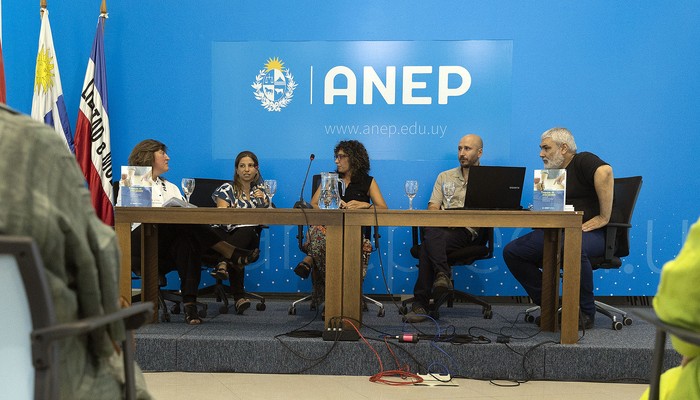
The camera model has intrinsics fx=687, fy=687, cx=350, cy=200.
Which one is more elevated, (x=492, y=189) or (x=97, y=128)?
(x=97, y=128)

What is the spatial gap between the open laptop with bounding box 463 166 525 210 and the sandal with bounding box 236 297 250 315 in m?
1.52

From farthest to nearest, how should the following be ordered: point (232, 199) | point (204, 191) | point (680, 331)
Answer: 1. point (204, 191)
2. point (232, 199)
3. point (680, 331)

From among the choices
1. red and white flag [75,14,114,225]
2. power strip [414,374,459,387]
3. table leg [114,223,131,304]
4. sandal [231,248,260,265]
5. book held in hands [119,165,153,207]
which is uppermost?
red and white flag [75,14,114,225]

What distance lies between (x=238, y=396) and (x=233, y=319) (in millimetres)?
1196

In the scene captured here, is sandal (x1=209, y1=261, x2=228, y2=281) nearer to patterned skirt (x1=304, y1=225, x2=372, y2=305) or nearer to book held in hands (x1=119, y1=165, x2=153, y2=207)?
patterned skirt (x1=304, y1=225, x2=372, y2=305)

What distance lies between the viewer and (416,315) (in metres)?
4.05

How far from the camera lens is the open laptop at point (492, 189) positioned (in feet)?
12.4

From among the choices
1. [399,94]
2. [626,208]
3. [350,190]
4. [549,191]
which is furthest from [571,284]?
[399,94]

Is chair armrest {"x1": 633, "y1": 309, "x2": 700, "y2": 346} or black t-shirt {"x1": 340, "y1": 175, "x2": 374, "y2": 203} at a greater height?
black t-shirt {"x1": 340, "y1": 175, "x2": 374, "y2": 203}

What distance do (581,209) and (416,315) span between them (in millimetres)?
1137

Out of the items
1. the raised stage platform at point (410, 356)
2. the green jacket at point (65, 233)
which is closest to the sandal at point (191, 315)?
the raised stage platform at point (410, 356)

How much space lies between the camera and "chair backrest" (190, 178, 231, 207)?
4.77 metres

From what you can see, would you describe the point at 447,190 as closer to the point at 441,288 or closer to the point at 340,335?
the point at 441,288

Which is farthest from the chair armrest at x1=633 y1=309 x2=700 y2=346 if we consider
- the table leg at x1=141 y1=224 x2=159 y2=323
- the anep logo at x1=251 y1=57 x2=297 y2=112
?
the anep logo at x1=251 y1=57 x2=297 y2=112
